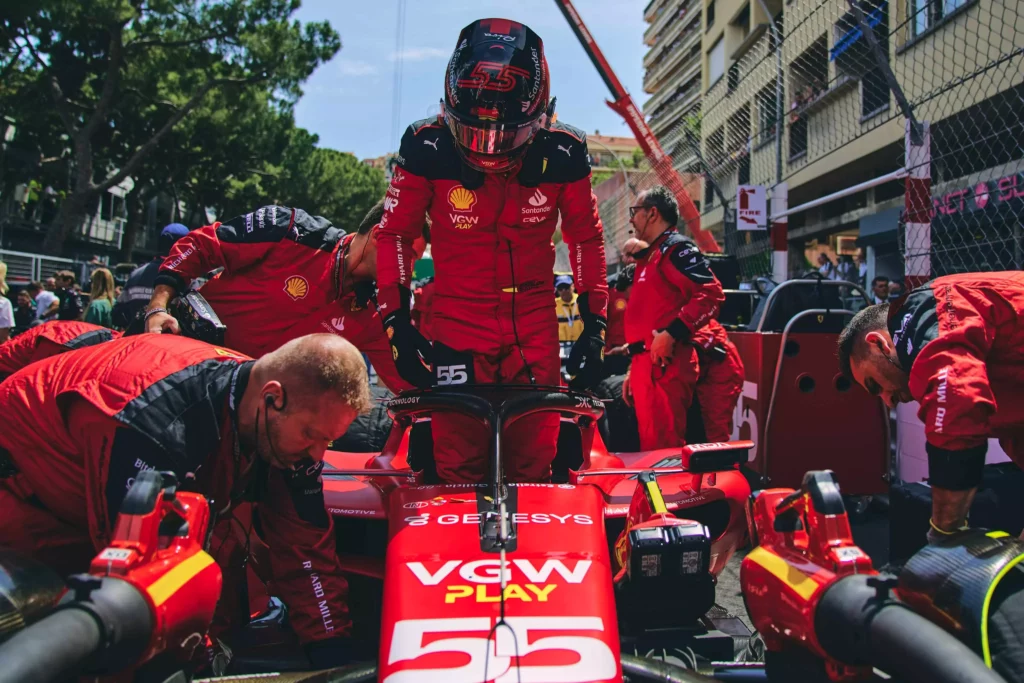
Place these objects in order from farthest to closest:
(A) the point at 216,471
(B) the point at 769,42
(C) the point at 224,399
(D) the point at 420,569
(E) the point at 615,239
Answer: (E) the point at 615,239
(B) the point at 769,42
(A) the point at 216,471
(C) the point at 224,399
(D) the point at 420,569

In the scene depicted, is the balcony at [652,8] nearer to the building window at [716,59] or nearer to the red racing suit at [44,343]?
the building window at [716,59]

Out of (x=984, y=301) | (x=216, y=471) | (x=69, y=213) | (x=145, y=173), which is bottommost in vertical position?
(x=216, y=471)

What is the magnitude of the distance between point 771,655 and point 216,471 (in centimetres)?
158

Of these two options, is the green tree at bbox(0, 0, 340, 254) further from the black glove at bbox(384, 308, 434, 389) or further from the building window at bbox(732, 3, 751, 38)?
the black glove at bbox(384, 308, 434, 389)

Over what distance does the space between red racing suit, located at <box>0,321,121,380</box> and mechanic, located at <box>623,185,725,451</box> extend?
2.89 metres

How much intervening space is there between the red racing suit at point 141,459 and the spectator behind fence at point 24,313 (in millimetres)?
11468

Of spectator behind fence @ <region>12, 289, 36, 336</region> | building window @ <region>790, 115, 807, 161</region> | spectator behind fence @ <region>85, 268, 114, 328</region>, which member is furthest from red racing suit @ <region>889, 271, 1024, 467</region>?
spectator behind fence @ <region>12, 289, 36, 336</region>

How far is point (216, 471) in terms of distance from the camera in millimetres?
2260

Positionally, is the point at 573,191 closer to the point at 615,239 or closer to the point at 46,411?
the point at 46,411

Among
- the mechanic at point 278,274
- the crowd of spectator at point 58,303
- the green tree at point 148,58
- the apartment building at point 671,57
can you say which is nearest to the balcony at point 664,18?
the apartment building at point 671,57

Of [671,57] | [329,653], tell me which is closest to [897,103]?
[329,653]

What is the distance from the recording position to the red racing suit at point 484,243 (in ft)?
9.84

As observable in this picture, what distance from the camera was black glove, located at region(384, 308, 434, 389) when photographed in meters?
2.91

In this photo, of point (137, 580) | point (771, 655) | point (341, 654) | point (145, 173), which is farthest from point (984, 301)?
point (145, 173)
